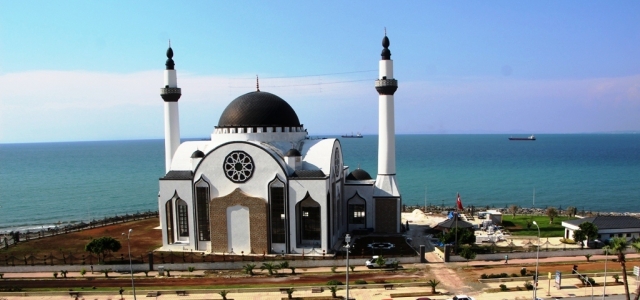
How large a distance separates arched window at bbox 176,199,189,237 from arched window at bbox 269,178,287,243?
782 cm

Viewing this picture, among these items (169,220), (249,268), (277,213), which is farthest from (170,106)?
(249,268)

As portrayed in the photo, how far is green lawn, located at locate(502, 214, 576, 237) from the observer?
4303 centimetres

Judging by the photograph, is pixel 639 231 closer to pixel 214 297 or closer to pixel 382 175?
pixel 382 175

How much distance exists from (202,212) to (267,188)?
612 cm

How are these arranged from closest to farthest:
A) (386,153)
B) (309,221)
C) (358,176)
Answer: (309,221) → (386,153) → (358,176)

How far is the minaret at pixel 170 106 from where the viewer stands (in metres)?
45.9

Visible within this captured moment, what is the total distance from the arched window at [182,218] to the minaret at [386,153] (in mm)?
16929

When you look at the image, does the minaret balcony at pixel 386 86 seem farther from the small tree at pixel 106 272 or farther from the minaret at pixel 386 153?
the small tree at pixel 106 272

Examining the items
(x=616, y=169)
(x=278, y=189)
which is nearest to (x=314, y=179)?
(x=278, y=189)

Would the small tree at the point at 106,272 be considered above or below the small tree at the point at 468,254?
below

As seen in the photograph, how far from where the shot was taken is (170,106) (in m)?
46.1

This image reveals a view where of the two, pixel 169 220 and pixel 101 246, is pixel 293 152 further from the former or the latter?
pixel 101 246

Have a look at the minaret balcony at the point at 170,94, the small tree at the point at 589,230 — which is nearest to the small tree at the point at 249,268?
the minaret balcony at the point at 170,94

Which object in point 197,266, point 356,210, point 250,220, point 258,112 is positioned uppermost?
point 258,112
